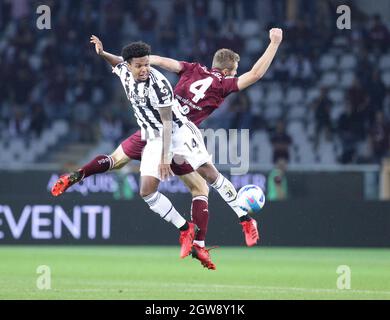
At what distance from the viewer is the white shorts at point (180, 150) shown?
1134cm

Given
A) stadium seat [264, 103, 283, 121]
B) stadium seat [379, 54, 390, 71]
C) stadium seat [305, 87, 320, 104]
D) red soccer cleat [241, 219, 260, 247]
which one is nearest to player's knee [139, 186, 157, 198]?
red soccer cleat [241, 219, 260, 247]

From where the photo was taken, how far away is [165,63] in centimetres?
1152

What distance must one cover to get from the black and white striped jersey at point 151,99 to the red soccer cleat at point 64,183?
2.58 feet

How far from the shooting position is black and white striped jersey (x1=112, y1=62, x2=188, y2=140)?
1095 centimetres

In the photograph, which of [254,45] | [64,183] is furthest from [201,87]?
[254,45]

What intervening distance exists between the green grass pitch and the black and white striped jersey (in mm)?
1609

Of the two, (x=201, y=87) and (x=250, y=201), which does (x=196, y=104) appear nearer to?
(x=201, y=87)

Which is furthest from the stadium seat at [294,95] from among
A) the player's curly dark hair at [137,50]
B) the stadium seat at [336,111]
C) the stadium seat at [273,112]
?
the player's curly dark hair at [137,50]

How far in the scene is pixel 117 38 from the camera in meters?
23.7

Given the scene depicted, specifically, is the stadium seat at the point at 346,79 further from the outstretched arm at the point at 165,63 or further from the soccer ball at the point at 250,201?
the outstretched arm at the point at 165,63

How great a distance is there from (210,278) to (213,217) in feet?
16.6

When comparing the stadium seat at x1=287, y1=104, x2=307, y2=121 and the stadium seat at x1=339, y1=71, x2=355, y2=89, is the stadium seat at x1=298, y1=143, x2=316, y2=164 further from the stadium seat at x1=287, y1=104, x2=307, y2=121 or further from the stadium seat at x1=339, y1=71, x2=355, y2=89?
the stadium seat at x1=339, y1=71, x2=355, y2=89
